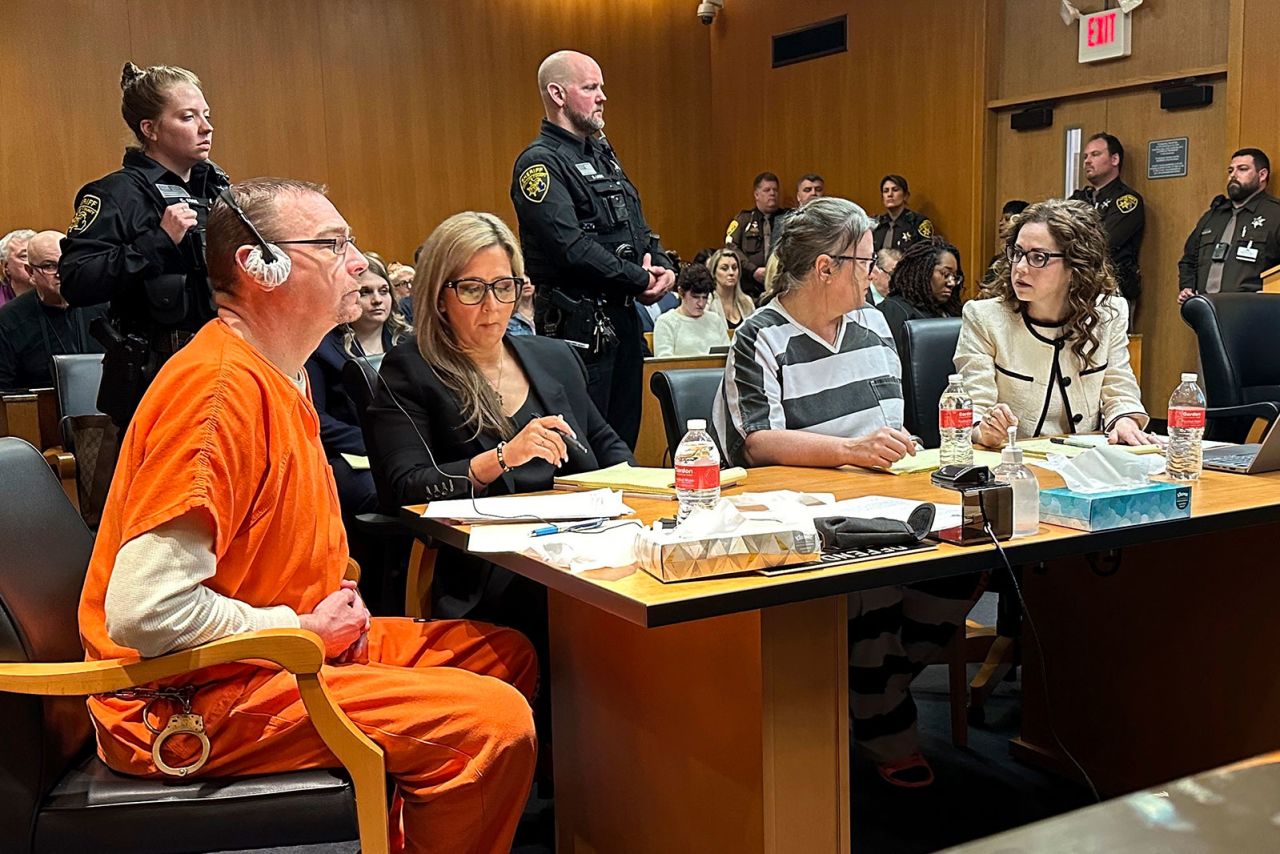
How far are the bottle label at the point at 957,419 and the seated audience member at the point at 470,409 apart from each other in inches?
28.5

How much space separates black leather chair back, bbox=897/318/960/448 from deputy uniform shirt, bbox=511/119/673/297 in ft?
3.51

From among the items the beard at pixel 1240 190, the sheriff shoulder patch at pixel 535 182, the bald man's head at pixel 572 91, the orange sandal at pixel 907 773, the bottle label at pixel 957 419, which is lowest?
the orange sandal at pixel 907 773

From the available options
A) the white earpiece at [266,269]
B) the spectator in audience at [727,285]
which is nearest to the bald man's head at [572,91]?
the white earpiece at [266,269]

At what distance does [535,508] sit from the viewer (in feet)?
6.89

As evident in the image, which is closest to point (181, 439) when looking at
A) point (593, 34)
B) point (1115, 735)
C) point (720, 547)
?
point (720, 547)

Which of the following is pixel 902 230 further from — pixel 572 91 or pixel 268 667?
pixel 268 667

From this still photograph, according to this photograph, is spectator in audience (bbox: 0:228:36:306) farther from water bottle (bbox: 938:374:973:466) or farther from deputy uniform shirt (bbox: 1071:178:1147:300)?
deputy uniform shirt (bbox: 1071:178:1147:300)

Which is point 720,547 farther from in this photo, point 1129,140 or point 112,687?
point 1129,140

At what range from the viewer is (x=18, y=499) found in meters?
1.76

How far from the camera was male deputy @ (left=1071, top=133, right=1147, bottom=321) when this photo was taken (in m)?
7.49

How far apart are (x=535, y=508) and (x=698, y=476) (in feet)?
0.95

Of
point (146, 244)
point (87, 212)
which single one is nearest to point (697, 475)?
point (146, 244)

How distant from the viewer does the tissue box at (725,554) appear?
1.62 m

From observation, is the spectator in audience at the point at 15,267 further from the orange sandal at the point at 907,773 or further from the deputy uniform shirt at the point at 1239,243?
the deputy uniform shirt at the point at 1239,243
